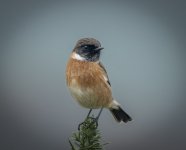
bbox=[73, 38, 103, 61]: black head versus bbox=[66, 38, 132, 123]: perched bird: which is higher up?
bbox=[73, 38, 103, 61]: black head

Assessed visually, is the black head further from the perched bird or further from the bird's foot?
the bird's foot

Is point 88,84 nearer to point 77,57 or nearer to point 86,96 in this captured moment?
point 86,96

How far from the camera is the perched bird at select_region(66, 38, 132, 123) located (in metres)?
5.98

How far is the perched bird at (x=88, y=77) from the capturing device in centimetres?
598

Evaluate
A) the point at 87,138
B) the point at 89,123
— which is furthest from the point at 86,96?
the point at 87,138

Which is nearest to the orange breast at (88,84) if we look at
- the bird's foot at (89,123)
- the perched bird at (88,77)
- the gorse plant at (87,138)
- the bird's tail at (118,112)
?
the perched bird at (88,77)

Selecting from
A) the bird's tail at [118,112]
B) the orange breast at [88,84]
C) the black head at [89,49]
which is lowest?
the bird's tail at [118,112]

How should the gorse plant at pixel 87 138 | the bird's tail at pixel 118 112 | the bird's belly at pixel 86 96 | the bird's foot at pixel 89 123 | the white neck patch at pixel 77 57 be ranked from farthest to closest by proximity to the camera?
the bird's tail at pixel 118 112 < the white neck patch at pixel 77 57 < the bird's belly at pixel 86 96 < the bird's foot at pixel 89 123 < the gorse plant at pixel 87 138

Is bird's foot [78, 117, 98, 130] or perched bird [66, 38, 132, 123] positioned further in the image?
perched bird [66, 38, 132, 123]

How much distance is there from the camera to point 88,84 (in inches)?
239

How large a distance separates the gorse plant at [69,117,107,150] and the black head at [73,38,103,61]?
2.02 meters

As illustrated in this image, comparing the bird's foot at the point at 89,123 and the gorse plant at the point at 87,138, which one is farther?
the bird's foot at the point at 89,123

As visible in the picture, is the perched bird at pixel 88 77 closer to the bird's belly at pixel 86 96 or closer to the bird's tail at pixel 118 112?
the bird's belly at pixel 86 96

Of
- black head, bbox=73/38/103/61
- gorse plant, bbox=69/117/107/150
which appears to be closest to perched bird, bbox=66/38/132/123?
black head, bbox=73/38/103/61
